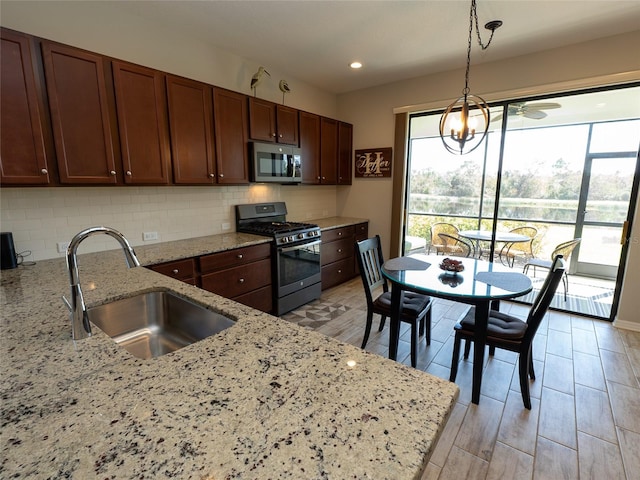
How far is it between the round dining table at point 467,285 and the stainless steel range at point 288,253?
44.6 inches

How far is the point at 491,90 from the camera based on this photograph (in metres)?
3.49

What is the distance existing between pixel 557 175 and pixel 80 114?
4676 millimetres

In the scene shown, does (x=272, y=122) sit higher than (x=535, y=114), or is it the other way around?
(x=535, y=114)

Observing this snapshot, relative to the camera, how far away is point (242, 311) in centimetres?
126

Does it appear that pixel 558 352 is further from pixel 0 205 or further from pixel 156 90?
pixel 0 205

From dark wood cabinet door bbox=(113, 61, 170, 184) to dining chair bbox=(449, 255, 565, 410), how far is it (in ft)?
8.61

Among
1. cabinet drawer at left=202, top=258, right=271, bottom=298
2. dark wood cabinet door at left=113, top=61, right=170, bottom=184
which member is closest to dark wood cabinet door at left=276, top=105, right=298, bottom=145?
dark wood cabinet door at left=113, top=61, right=170, bottom=184

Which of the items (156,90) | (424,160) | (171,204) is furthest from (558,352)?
(156,90)

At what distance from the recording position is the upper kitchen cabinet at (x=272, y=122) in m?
3.20

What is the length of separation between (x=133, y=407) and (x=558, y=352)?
10.4 feet

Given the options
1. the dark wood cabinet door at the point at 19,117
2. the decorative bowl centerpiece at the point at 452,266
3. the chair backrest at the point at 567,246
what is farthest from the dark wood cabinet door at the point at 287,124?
the chair backrest at the point at 567,246

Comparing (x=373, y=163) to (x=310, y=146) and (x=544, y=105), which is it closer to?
(x=310, y=146)

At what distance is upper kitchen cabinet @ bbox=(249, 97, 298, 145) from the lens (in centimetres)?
320

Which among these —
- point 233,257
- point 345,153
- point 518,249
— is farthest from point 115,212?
point 518,249
